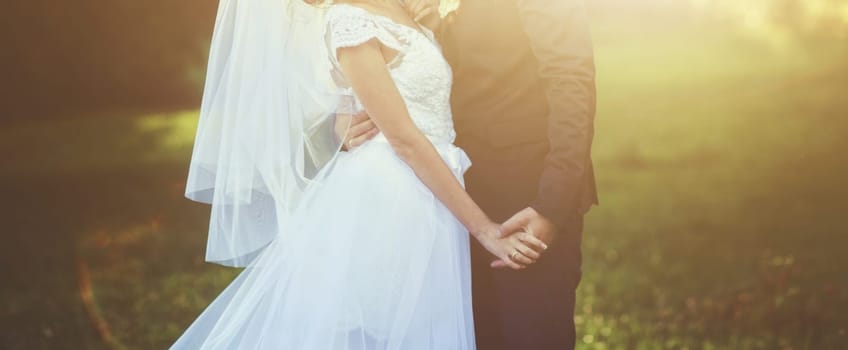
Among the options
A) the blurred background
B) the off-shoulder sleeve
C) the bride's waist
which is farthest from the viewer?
the blurred background

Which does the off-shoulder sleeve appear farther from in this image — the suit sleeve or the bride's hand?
the bride's hand

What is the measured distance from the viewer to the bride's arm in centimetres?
217

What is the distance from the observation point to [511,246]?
7.36 feet

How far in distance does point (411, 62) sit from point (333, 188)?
33 centimetres

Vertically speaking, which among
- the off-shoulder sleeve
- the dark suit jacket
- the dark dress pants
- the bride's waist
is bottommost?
the dark dress pants

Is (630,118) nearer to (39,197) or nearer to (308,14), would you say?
(39,197)

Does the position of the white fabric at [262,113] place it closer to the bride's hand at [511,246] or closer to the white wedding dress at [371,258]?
the white wedding dress at [371,258]

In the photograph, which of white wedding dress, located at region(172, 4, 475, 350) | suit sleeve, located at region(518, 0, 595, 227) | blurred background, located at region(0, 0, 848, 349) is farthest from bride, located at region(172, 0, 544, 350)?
blurred background, located at region(0, 0, 848, 349)

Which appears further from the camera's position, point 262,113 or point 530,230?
point 262,113

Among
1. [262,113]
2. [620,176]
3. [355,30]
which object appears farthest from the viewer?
[620,176]

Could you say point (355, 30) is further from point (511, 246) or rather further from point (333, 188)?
point (511, 246)

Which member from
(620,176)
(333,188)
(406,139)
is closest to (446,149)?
(406,139)

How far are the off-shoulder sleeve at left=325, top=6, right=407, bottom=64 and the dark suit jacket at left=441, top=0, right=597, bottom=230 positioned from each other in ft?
0.62

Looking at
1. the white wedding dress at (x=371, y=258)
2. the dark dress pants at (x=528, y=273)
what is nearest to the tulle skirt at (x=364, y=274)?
the white wedding dress at (x=371, y=258)
